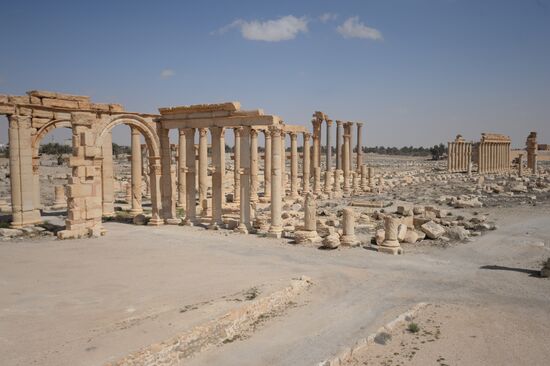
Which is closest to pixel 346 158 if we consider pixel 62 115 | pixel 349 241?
pixel 349 241

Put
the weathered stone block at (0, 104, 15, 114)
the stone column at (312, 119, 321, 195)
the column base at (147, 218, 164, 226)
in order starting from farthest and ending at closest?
the stone column at (312, 119, 321, 195), the column base at (147, 218, 164, 226), the weathered stone block at (0, 104, 15, 114)

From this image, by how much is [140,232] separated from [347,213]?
31.0 feet

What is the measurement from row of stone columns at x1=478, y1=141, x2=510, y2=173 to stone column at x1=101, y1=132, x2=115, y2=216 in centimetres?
4954

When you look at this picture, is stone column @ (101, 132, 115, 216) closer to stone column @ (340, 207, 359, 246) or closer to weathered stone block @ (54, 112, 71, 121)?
weathered stone block @ (54, 112, 71, 121)

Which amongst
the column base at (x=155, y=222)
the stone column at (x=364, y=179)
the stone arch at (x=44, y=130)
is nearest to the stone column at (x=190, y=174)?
the column base at (x=155, y=222)

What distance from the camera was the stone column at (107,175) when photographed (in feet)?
77.3

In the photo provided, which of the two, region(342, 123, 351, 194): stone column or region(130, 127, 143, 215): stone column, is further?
region(342, 123, 351, 194): stone column

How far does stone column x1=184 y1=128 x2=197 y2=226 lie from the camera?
21.5 metres

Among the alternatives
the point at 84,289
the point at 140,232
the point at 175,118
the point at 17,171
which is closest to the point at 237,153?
the point at 175,118

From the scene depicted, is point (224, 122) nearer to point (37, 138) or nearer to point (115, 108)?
point (115, 108)

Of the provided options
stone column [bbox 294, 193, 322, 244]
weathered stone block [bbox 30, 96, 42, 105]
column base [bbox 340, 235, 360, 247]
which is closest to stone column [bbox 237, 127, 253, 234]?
stone column [bbox 294, 193, 322, 244]

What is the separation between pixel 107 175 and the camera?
23750mm

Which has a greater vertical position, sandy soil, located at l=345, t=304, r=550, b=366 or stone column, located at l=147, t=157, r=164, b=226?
A: stone column, located at l=147, t=157, r=164, b=226

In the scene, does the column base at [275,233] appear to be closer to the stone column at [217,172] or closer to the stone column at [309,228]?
the stone column at [309,228]
